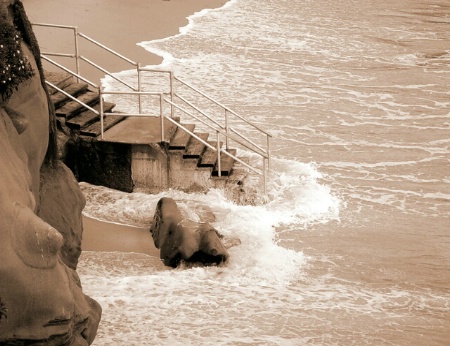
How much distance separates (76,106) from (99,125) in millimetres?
616

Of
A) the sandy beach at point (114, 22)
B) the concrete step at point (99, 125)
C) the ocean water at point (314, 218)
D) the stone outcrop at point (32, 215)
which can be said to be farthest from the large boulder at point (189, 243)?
the sandy beach at point (114, 22)

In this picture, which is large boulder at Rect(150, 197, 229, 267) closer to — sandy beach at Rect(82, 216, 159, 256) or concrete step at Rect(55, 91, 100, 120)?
sandy beach at Rect(82, 216, 159, 256)

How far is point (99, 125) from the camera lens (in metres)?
17.2

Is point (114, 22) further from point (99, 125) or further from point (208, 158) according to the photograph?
point (208, 158)

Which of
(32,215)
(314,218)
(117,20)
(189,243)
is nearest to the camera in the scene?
(32,215)

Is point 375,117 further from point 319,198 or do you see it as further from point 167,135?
point 167,135

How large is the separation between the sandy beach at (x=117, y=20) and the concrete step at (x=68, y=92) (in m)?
6.19

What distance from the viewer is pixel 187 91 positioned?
24328mm

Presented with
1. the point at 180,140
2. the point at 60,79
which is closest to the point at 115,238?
the point at 180,140

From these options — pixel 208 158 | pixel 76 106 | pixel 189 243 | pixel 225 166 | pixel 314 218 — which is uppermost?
pixel 76 106

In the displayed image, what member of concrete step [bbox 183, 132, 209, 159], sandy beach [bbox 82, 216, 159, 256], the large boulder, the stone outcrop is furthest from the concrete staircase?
the stone outcrop

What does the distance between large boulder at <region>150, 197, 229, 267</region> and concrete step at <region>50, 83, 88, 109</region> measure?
341cm

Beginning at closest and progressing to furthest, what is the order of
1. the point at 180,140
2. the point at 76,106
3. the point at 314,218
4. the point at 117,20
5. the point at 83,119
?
the point at 314,218 → the point at 180,140 → the point at 83,119 → the point at 76,106 → the point at 117,20

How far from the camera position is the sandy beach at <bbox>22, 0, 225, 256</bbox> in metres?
27.4
